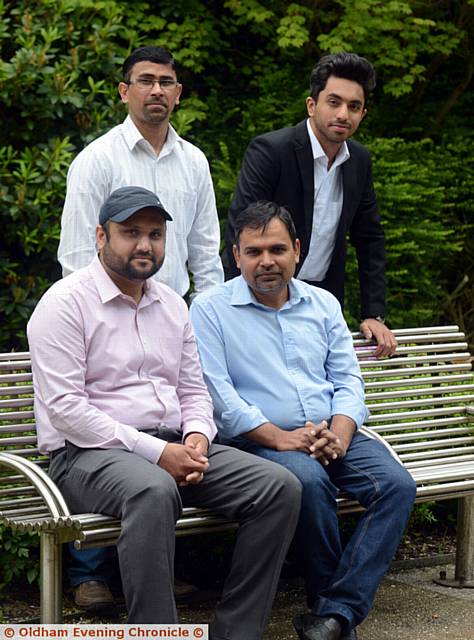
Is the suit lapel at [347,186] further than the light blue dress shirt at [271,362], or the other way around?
the suit lapel at [347,186]

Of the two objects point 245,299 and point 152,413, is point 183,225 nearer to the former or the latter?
point 245,299

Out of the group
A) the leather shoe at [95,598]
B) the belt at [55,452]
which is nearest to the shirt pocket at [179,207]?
the belt at [55,452]

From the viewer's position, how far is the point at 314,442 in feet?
15.2

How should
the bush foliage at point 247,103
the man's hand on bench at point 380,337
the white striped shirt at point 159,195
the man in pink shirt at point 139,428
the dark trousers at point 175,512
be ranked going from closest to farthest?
the dark trousers at point 175,512 → the man in pink shirt at point 139,428 → the white striped shirt at point 159,195 → the man's hand on bench at point 380,337 → the bush foliage at point 247,103

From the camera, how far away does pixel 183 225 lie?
5.27m

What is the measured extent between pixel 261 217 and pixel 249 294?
0.32 meters

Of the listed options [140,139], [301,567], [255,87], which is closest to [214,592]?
[301,567]

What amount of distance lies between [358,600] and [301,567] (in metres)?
0.27

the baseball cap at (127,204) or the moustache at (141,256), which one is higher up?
the baseball cap at (127,204)

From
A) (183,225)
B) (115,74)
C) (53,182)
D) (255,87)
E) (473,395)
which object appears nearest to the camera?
(183,225)

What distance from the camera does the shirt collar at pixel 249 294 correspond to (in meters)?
4.89

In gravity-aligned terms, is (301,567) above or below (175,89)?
below

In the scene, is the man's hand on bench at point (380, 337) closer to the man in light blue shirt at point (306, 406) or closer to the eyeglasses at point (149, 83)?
the man in light blue shirt at point (306, 406)

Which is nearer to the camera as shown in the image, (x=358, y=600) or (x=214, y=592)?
(x=358, y=600)
